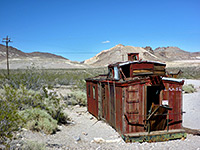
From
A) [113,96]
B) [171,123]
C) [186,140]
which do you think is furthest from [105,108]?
[186,140]

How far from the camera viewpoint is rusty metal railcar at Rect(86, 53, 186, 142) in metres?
Result: 7.98

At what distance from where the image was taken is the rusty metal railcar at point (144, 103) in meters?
7.98

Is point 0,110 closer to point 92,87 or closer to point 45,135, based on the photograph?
point 45,135

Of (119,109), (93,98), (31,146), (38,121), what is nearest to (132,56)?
(119,109)

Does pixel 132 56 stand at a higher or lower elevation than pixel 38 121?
higher

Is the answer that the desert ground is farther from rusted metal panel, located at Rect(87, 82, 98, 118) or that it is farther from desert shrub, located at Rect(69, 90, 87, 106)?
desert shrub, located at Rect(69, 90, 87, 106)

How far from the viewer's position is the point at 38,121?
29.4ft

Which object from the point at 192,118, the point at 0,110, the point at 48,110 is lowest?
the point at 192,118

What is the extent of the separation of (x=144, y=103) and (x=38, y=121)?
4.57 m

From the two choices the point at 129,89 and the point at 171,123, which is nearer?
the point at 129,89

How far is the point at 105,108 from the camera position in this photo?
10.5m

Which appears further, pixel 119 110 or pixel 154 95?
pixel 154 95

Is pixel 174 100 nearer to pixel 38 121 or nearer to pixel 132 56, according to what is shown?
pixel 132 56

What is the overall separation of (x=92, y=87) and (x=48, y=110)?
3224 millimetres
